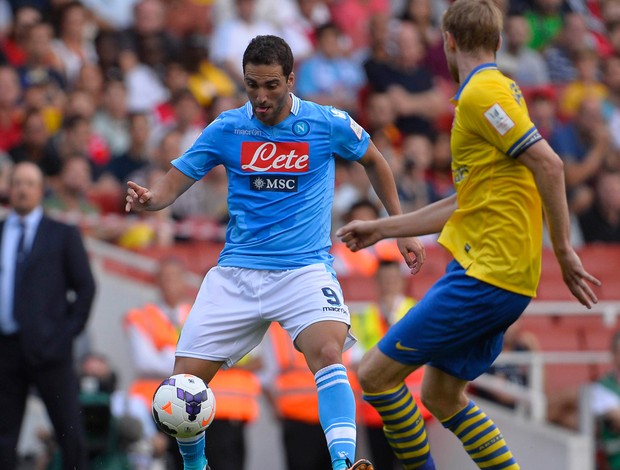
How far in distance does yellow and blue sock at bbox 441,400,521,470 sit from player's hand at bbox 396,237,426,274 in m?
0.88

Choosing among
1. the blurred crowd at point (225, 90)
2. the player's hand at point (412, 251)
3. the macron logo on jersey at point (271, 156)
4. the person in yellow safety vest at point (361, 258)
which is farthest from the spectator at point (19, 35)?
the player's hand at point (412, 251)

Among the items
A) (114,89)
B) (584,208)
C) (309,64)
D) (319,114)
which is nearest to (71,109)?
(114,89)

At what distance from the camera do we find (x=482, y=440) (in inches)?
293

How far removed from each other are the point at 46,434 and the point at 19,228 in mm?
2141

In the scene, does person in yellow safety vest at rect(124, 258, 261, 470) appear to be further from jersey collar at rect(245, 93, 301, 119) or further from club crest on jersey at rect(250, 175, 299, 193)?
jersey collar at rect(245, 93, 301, 119)

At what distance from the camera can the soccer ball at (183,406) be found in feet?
24.0

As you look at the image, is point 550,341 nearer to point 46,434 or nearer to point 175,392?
point 46,434

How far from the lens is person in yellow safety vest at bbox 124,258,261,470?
10945mm

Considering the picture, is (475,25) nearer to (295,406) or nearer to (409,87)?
(295,406)

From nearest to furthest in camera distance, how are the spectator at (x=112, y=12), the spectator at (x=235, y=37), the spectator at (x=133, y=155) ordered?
1. the spectator at (x=133, y=155)
2. the spectator at (x=235, y=37)
3. the spectator at (x=112, y=12)

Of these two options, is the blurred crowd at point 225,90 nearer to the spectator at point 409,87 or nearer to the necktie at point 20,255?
the spectator at point 409,87

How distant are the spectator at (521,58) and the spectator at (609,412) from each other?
6.87 metres

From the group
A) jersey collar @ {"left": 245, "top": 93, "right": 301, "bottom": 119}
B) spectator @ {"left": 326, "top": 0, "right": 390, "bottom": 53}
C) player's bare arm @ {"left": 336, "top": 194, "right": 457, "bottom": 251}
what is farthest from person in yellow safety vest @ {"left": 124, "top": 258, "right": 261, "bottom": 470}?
spectator @ {"left": 326, "top": 0, "right": 390, "bottom": 53}

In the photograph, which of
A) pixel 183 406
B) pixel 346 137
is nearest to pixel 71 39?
pixel 346 137
